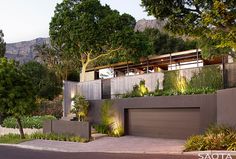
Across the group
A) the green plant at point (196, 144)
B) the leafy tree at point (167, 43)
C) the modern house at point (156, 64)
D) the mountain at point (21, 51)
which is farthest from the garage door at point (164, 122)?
the mountain at point (21, 51)

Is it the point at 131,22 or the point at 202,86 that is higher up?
the point at 131,22

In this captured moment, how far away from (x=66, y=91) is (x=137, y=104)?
956 cm

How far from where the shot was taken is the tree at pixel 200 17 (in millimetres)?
15273

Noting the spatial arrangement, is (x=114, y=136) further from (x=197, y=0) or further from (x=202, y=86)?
(x=197, y=0)

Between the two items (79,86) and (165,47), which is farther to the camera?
(165,47)

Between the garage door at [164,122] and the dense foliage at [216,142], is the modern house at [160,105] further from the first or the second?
the dense foliage at [216,142]

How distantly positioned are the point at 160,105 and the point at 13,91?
1054 cm

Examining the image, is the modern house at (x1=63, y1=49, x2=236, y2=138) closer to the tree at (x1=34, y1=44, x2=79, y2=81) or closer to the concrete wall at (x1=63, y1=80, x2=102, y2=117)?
the concrete wall at (x1=63, y1=80, x2=102, y2=117)

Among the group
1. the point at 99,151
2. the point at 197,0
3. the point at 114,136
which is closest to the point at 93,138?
the point at 114,136

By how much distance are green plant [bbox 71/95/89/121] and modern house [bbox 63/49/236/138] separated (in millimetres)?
414

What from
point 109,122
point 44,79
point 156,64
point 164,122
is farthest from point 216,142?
point 44,79

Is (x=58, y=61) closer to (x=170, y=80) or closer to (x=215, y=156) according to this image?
(x=170, y=80)

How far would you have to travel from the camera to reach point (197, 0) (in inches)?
633

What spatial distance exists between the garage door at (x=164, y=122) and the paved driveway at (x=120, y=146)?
4.04 feet
